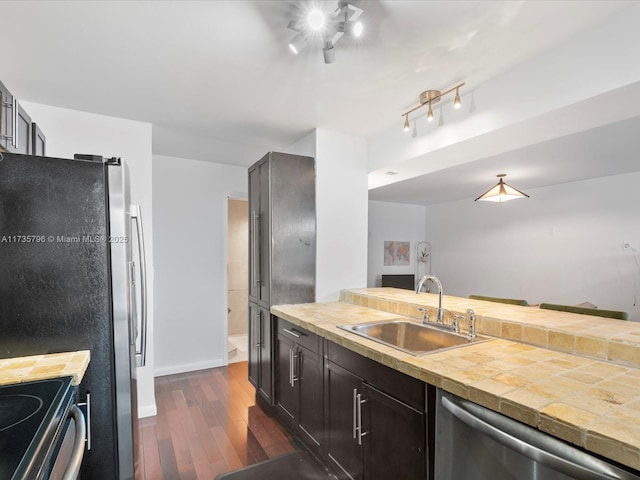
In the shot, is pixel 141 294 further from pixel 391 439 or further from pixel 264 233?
pixel 391 439

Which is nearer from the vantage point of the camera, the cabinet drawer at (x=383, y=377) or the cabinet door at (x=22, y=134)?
the cabinet drawer at (x=383, y=377)

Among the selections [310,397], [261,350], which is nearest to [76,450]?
[310,397]

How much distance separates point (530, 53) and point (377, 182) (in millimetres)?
2006

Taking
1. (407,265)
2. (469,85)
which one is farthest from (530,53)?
(407,265)

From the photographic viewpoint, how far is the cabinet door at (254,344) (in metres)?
3.02

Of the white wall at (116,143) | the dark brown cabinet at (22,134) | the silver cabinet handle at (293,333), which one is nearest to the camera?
the dark brown cabinet at (22,134)

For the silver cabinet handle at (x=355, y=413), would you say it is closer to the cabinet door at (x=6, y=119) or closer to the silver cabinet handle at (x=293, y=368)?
the silver cabinet handle at (x=293, y=368)

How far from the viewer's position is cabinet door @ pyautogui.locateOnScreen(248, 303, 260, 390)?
9.92ft

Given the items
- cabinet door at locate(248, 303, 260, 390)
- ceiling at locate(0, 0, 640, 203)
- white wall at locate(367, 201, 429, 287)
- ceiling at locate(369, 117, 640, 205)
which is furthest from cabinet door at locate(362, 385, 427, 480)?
white wall at locate(367, 201, 429, 287)

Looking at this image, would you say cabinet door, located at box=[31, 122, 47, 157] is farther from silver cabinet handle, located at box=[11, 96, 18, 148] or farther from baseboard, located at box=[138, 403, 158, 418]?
baseboard, located at box=[138, 403, 158, 418]

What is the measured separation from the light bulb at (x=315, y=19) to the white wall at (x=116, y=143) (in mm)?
1814

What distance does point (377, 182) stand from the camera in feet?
12.2

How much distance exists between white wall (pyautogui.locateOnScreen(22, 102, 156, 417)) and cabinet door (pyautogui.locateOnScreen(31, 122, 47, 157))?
6 centimetres

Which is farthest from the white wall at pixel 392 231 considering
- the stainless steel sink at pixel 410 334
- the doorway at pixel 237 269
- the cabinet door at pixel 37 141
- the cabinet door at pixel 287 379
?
the cabinet door at pixel 37 141
